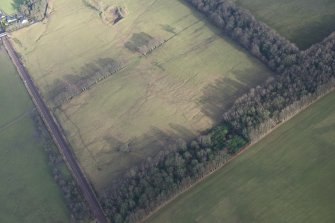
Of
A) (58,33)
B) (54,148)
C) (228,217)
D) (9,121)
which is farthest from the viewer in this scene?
(58,33)

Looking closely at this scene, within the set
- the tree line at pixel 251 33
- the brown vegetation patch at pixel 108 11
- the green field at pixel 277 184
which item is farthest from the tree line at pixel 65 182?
the tree line at pixel 251 33

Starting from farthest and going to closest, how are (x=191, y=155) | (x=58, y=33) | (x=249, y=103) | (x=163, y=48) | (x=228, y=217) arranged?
(x=58, y=33), (x=163, y=48), (x=249, y=103), (x=191, y=155), (x=228, y=217)

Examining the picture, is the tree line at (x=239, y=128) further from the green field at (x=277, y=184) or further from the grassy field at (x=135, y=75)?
the grassy field at (x=135, y=75)

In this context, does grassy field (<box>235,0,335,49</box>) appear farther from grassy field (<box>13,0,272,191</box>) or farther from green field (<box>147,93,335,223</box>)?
green field (<box>147,93,335,223</box>)

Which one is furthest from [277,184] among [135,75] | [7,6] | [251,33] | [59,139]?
[7,6]

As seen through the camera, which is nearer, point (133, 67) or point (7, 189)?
point (7, 189)

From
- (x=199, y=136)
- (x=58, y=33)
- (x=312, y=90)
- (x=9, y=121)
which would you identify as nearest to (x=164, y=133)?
(x=199, y=136)

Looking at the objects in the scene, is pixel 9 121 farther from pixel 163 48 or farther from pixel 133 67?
pixel 163 48
